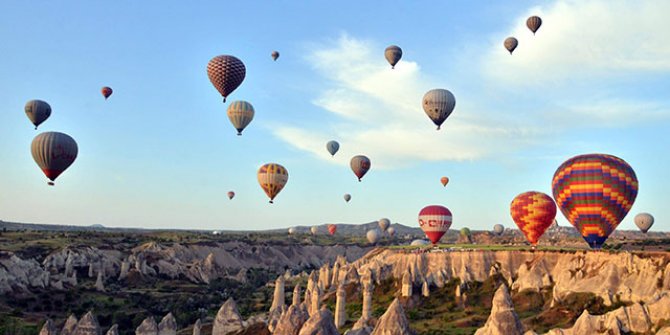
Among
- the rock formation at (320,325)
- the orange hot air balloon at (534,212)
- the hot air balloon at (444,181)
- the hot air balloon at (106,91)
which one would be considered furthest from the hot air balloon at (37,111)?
the rock formation at (320,325)

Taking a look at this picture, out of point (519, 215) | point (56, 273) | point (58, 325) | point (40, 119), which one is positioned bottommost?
point (58, 325)

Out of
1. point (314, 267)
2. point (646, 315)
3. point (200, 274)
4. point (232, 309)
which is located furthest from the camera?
point (314, 267)

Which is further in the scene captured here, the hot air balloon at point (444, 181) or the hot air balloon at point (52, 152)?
the hot air balloon at point (444, 181)

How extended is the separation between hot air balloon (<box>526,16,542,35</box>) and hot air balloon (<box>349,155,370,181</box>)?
37628 mm

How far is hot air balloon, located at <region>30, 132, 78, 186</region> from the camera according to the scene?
84.3m

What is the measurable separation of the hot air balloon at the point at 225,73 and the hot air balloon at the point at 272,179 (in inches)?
583

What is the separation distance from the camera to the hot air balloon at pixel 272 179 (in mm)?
93562

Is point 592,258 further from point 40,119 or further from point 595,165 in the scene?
point 40,119

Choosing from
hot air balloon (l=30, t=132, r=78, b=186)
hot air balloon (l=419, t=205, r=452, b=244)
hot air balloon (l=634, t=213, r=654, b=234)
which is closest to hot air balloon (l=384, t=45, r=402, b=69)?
hot air balloon (l=419, t=205, r=452, b=244)

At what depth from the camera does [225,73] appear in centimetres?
8250

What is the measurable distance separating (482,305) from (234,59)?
46.9 metres

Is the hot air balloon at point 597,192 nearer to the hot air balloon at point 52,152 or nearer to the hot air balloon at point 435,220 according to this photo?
the hot air balloon at point 435,220

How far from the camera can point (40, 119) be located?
10125 centimetres

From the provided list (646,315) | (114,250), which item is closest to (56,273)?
(114,250)
